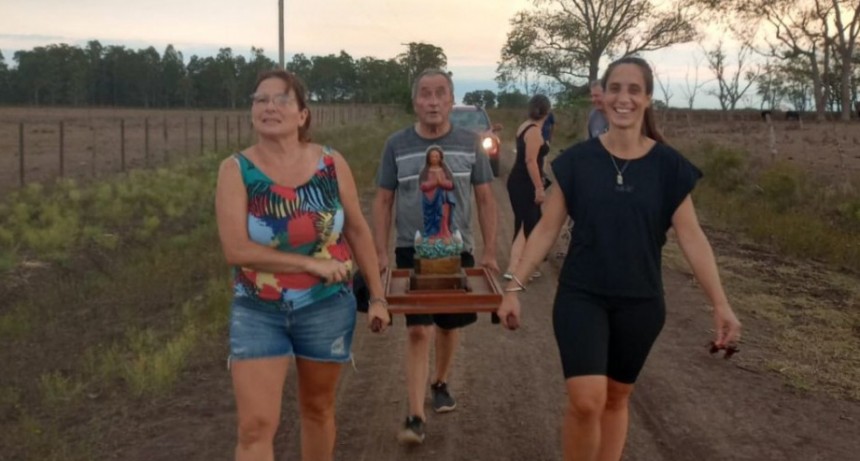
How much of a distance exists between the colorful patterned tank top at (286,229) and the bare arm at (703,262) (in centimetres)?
144

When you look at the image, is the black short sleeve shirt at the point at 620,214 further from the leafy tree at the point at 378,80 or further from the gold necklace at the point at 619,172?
the leafy tree at the point at 378,80

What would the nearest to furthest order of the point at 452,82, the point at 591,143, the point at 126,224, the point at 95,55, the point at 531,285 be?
the point at 591,143 → the point at 452,82 → the point at 531,285 → the point at 126,224 → the point at 95,55

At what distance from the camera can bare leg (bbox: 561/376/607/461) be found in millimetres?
3904

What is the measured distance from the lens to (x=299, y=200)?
12.2ft

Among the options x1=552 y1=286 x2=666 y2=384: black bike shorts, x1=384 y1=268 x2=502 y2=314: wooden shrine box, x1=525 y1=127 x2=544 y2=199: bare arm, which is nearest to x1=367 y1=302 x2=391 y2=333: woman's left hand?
x1=384 y1=268 x2=502 y2=314: wooden shrine box

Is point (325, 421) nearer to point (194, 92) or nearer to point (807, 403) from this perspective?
point (807, 403)

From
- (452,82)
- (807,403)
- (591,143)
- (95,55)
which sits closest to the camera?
(591,143)

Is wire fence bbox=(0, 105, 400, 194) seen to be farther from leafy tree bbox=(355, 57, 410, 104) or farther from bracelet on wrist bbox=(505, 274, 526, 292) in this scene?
bracelet on wrist bbox=(505, 274, 526, 292)

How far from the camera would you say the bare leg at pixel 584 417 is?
12.8 ft

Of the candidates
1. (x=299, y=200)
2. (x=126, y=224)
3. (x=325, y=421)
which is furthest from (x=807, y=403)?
(x=126, y=224)

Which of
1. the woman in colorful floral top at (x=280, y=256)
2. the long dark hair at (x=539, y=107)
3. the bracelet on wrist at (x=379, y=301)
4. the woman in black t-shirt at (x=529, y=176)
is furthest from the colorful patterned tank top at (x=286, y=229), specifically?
the long dark hair at (x=539, y=107)

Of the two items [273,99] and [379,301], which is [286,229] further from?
[379,301]

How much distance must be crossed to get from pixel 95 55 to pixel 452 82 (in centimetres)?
10441

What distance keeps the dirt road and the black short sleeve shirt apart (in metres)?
1.65
